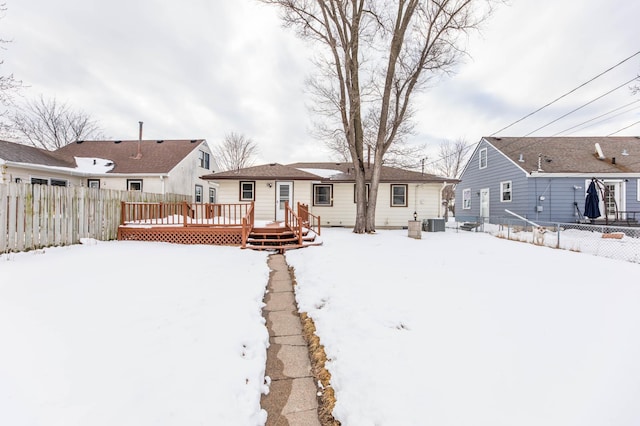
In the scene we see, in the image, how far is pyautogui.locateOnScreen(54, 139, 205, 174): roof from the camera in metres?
16.9

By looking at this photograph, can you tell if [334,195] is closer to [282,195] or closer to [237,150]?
[282,195]

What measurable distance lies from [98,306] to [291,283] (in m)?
2.98

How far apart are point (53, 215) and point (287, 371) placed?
7871 mm

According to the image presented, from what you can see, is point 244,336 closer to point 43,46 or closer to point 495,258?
point 495,258

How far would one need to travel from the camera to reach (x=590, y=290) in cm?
433

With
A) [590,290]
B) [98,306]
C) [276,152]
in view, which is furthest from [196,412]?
[276,152]

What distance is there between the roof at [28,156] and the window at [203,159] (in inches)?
295

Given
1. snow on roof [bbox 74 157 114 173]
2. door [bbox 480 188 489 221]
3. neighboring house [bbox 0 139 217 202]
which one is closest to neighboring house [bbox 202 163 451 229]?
neighboring house [bbox 0 139 217 202]

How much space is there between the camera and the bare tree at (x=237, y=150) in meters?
35.1

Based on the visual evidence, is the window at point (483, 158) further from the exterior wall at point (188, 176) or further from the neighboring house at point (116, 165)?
the neighboring house at point (116, 165)

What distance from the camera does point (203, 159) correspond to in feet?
70.2

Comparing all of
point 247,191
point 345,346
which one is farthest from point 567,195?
point 345,346

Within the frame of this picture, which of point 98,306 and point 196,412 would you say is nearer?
point 196,412

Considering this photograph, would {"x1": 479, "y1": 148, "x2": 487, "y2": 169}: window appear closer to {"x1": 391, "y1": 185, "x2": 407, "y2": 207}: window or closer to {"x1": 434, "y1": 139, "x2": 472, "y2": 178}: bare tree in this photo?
{"x1": 391, "y1": 185, "x2": 407, "y2": 207}: window
